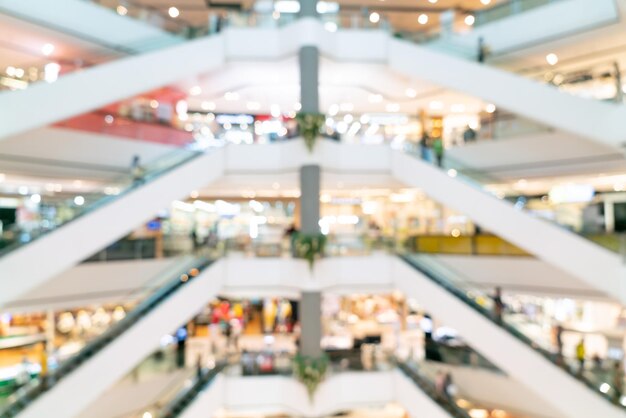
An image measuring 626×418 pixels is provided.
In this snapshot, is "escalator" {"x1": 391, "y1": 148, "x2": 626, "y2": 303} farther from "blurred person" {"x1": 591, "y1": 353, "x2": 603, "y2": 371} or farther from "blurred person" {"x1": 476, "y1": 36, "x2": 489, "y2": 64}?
"blurred person" {"x1": 476, "y1": 36, "x2": 489, "y2": 64}

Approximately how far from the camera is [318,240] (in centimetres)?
1162

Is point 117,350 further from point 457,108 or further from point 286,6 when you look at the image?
point 457,108

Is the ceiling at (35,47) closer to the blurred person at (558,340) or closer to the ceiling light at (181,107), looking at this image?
the ceiling light at (181,107)

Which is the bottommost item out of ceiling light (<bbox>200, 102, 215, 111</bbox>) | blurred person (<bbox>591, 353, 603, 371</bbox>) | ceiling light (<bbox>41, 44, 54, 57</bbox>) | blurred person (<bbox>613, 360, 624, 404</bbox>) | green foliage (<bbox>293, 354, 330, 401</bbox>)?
green foliage (<bbox>293, 354, 330, 401</bbox>)

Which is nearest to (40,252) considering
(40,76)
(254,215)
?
(40,76)

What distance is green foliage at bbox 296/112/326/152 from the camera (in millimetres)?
11500

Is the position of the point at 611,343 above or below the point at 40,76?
below

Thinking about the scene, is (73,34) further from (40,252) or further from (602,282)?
(602,282)

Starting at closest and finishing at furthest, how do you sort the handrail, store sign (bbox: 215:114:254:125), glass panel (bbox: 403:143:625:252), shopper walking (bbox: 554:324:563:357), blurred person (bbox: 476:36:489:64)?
glass panel (bbox: 403:143:625:252) → shopper walking (bbox: 554:324:563:357) → the handrail → blurred person (bbox: 476:36:489:64) → store sign (bbox: 215:114:254:125)

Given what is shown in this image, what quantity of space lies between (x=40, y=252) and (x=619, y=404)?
9.17 metres

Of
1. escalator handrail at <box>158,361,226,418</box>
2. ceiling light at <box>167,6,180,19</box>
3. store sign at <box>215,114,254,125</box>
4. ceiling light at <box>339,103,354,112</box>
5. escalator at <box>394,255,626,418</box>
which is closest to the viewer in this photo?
escalator at <box>394,255,626,418</box>

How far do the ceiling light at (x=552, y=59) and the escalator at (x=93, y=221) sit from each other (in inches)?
326

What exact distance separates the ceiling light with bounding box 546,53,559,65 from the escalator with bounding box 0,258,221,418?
30.5ft

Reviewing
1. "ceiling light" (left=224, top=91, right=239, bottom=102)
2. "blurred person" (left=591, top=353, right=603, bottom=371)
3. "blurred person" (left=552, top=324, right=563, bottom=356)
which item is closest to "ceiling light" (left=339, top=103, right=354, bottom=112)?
"ceiling light" (left=224, top=91, right=239, bottom=102)
